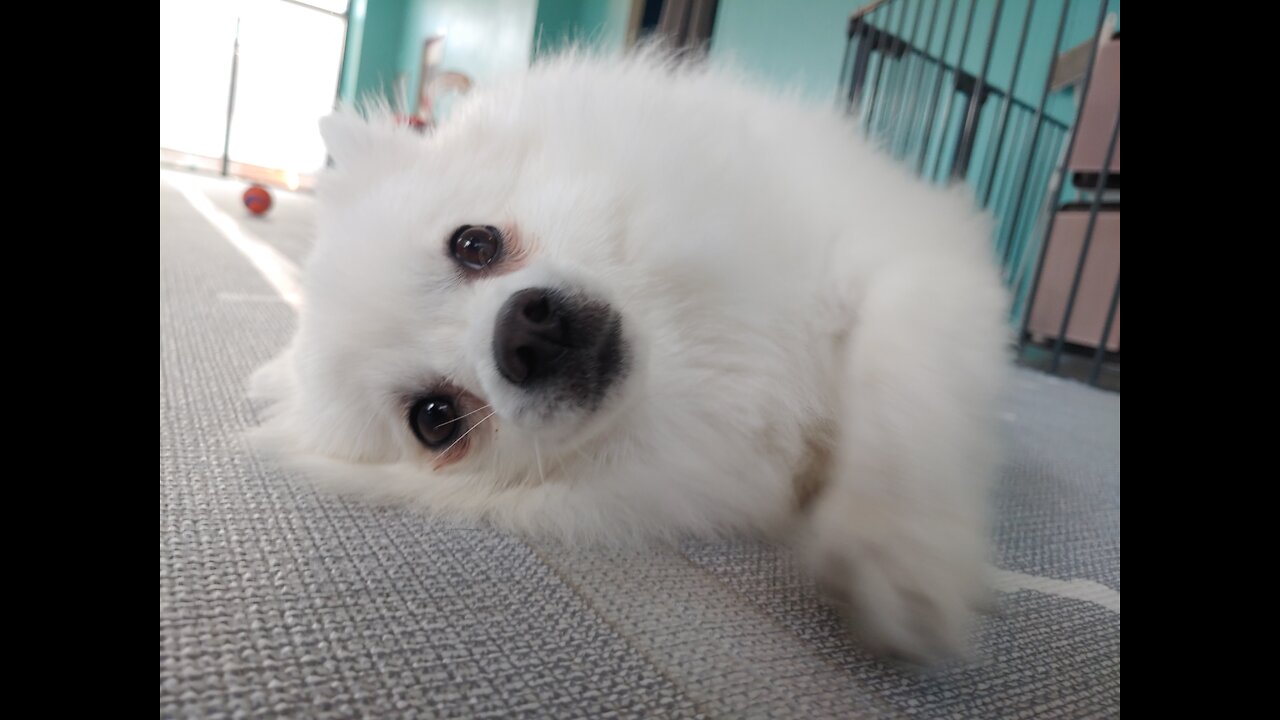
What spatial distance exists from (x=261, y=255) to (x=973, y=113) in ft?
12.0

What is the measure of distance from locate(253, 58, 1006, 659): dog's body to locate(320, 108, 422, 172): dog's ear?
3 cm

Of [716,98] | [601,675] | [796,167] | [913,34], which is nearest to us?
[601,675]

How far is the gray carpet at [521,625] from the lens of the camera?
0.57 meters

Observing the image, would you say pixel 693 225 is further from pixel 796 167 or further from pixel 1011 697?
pixel 1011 697

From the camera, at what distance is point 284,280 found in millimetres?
2922

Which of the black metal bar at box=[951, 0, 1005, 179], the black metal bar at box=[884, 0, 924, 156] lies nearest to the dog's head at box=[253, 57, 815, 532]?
the black metal bar at box=[951, 0, 1005, 179]

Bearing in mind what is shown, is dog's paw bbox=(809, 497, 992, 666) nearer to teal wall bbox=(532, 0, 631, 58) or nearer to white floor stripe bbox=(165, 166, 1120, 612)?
white floor stripe bbox=(165, 166, 1120, 612)

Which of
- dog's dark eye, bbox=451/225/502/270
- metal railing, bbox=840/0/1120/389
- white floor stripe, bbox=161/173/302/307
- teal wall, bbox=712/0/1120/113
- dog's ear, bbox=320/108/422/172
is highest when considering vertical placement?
teal wall, bbox=712/0/1120/113

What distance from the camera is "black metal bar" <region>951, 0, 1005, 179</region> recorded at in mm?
3486

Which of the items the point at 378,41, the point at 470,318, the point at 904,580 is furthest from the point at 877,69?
the point at 378,41

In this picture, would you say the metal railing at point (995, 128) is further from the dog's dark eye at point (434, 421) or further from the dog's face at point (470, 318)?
the dog's dark eye at point (434, 421)
